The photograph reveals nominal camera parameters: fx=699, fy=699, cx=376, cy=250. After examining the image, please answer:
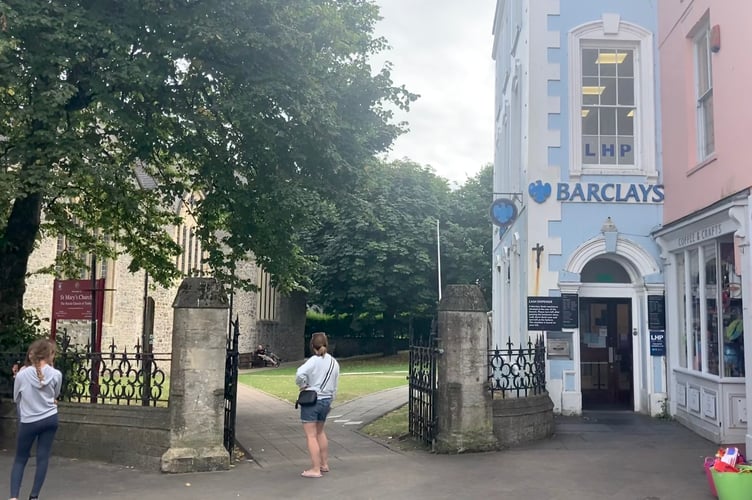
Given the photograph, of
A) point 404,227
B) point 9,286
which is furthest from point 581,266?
point 404,227

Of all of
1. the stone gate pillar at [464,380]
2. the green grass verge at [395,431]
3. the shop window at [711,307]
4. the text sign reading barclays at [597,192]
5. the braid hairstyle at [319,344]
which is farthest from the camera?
the text sign reading barclays at [597,192]

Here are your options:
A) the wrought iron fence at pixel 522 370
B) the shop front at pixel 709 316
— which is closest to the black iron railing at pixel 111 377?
the wrought iron fence at pixel 522 370

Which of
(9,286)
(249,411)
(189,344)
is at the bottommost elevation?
(249,411)

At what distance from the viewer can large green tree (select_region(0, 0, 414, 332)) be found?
997cm

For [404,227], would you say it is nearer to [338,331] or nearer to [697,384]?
[338,331]

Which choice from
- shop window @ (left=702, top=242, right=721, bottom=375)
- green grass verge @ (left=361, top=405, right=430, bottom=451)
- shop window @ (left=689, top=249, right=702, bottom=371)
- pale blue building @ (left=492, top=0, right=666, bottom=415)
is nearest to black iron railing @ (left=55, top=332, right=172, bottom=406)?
green grass verge @ (left=361, top=405, right=430, bottom=451)

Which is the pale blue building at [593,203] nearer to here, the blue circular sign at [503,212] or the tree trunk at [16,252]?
the blue circular sign at [503,212]

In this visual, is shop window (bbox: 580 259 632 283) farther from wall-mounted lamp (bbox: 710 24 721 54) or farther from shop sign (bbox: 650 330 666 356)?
wall-mounted lamp (bbox: 710 24 721 54)

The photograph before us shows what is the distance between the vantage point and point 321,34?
12.2 metres

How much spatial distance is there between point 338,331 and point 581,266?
33.6 meters

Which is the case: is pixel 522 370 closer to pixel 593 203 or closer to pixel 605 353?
pixel 605 353

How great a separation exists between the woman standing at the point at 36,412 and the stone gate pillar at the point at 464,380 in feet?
16.4

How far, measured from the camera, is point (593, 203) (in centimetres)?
1320

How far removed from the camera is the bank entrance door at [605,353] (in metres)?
13.5
